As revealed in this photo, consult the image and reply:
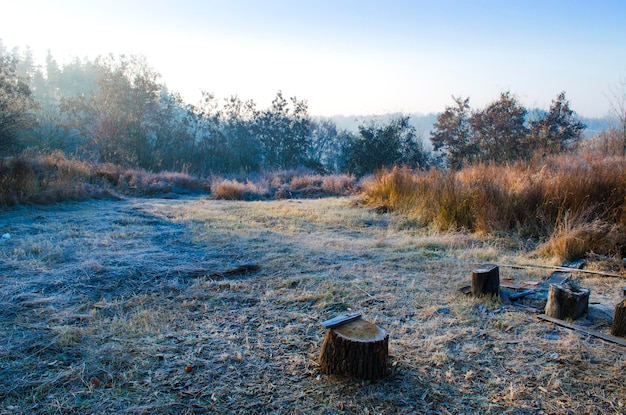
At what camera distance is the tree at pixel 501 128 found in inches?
681

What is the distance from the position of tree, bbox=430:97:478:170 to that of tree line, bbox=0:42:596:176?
45 mm

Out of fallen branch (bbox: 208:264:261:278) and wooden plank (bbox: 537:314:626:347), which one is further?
fallen branch (bbox: 208:264:261:278)

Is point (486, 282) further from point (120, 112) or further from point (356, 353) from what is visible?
point (120, 112)

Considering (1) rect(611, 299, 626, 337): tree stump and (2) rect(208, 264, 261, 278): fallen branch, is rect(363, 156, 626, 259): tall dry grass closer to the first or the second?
(1) rect(611, 299, 626, 337): tree stump

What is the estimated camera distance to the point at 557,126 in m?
17.4

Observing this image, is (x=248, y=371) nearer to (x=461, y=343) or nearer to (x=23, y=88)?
(x=461, y=343)

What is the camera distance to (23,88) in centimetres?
1010

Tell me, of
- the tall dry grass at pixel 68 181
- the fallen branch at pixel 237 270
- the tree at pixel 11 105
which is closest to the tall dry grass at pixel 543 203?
the fallen branch at pixel 237 270

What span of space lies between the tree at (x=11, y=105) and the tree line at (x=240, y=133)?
14.3ft

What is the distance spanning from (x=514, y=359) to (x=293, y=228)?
4.03m

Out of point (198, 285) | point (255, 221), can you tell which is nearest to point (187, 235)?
point (255, 221)

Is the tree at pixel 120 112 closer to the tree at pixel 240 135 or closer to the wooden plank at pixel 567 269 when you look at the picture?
the tree at pixel 240 135

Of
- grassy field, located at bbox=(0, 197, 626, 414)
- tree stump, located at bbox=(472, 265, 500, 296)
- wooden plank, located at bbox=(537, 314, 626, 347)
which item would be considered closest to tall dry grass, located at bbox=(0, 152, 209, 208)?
grassy field, located at bbox=(0, 197, 626, 414)

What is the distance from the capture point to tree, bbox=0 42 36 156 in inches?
350
